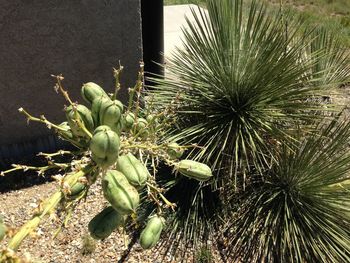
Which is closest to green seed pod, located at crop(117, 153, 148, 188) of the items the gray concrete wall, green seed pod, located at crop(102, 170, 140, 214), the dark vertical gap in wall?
green seed pod, located at crop(102, 170, 140, 214)

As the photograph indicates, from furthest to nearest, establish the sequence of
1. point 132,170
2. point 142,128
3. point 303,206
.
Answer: point 303,206 → point 142,128 → point 132,170

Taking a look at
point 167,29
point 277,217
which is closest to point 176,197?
point 277,217

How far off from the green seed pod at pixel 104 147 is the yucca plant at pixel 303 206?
6.88 feet

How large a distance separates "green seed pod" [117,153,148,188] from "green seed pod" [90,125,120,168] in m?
0.04

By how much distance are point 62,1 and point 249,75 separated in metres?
2.13

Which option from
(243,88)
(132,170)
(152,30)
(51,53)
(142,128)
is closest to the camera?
(132,170)

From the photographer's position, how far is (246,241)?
3.17 m

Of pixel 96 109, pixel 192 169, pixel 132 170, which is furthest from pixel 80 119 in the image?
pixel 192 169

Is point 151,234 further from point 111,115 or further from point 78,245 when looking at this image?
point 78,245

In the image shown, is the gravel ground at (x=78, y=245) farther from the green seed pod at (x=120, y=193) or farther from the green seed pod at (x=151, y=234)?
the green seed pod at (x=120, y=193)

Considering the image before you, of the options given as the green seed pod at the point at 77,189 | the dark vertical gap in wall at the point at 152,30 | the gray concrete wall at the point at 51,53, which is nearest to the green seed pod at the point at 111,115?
the green seed pod at the point at 77,189

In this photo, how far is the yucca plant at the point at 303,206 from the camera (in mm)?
2670

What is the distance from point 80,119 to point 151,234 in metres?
0.33

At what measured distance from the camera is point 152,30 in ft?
16.8
